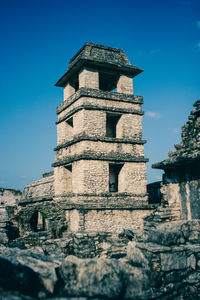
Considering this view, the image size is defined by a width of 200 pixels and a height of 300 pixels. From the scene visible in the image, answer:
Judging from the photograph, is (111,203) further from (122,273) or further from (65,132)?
(122,273)

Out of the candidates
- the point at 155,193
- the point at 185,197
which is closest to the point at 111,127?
the point at 155,193

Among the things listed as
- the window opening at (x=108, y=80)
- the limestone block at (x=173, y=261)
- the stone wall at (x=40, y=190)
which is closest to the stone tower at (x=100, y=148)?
the window opening at (x=108, y=80)

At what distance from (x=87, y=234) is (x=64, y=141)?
8406 millimetres

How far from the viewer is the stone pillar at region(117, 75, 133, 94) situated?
54.2 ft

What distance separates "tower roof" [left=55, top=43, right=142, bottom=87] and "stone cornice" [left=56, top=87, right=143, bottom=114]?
61.7 inches

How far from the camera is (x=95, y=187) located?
1429 cm

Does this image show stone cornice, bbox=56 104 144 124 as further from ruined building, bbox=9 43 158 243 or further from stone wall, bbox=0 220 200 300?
stone wall, bbox=0 220 200 300

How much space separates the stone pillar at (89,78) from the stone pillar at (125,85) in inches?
67.2

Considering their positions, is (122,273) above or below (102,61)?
below

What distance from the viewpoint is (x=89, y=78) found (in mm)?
15500

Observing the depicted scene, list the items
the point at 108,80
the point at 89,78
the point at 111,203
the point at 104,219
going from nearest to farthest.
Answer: the point at 104,219 → the point at 111,203 → the point at 89,78 → the point at 108,80

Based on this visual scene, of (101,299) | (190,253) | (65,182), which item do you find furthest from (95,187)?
(101,299)

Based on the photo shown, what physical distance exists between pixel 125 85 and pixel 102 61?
2.15 m

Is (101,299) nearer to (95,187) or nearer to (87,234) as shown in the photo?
(87,234)
